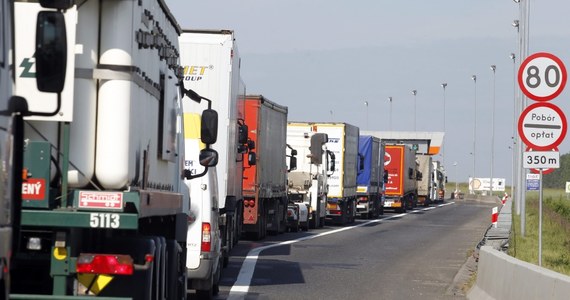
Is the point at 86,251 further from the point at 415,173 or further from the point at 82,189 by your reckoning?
the point at 415,173

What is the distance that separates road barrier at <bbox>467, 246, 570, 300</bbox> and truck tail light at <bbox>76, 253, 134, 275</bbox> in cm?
425

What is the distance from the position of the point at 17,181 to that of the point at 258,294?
10.7 meters

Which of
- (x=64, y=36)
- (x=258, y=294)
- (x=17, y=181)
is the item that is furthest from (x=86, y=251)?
(x=258, y=294)

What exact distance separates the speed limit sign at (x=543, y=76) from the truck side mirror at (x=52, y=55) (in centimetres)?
1066

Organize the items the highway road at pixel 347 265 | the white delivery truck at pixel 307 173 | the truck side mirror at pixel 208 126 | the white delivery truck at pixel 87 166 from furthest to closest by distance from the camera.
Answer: the white delivery truck at pixel 307 173 → the highway road at pixel 347 265 → the truck side mirror at pixel 208 126 → the white delivery truck at pixel 87 166

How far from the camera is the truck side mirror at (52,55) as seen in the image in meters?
5.99

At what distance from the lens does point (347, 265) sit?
77.9 feet

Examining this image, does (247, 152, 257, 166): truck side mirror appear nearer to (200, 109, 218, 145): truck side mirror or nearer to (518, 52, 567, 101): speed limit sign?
(518, 52, 567, 101): speed limit sign

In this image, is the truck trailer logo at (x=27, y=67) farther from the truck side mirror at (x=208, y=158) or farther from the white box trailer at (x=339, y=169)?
the white box trailer at (x=339, y=169)

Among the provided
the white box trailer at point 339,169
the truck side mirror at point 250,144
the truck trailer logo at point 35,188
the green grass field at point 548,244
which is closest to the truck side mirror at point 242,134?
the truck side mirror at point 250,144

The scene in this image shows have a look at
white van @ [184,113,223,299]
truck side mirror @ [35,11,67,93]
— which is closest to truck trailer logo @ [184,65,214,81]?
white van @ [184,113,223,299]

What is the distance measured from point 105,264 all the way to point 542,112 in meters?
9.24

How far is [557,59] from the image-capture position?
622 inches

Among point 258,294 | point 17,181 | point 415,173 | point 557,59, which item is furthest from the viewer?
point 415,173
